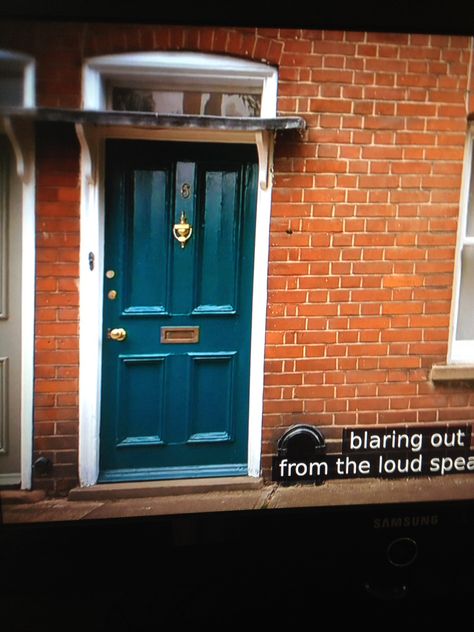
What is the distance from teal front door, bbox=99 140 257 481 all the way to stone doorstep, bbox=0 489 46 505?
0.24m

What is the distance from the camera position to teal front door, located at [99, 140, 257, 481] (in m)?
1.85

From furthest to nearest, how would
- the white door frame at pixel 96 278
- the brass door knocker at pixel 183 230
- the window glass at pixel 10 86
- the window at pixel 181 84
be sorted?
the brass door knocker at pixel 183 230 → the white door frame at pixel 96 278 → the window at pixel 181 84 → the window glass at pixel 10 86

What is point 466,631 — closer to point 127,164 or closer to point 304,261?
point 304,261

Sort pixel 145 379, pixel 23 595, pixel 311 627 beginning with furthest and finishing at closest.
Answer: pixel 145 379 → pixel 311 627 → pixel 23 595

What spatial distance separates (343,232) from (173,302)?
64 centimetres

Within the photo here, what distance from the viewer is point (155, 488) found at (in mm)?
1812

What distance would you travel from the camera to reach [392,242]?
5.89 ft

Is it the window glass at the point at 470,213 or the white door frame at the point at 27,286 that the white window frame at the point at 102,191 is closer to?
the white door frame at the point at 27,286

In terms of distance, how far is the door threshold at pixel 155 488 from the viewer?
5.81 feet

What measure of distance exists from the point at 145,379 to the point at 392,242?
98 cm

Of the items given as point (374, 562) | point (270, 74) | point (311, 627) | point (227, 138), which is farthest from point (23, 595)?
point (270, 74)

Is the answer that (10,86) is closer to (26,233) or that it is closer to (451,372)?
(26,233)

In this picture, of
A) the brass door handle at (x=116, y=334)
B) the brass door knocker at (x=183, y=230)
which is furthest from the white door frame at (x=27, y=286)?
the brass door knocker at (x=183, y=230)

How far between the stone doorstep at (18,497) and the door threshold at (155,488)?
117 mm
